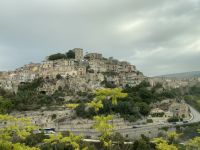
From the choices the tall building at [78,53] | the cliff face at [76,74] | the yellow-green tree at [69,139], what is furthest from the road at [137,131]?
the tall building at [78,53]

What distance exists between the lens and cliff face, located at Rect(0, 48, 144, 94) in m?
76.4

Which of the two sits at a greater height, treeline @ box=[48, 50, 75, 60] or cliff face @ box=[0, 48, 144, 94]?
treeline @ box=[48, 50, 75, 60]

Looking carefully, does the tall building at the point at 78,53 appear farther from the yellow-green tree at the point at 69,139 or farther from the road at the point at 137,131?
the yellow-green tree at the point at 69,139

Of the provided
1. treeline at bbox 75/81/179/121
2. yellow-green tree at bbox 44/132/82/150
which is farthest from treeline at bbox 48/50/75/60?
yellow-green tree at bbox 44/132/82/150

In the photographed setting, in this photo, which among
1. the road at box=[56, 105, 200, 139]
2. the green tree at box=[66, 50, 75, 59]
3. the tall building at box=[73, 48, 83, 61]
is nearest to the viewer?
the road at box=[56, 105, 200, 139]

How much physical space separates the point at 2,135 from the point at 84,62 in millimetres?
76189

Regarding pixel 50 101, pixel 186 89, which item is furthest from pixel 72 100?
pixel 186 89

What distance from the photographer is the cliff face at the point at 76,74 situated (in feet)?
251

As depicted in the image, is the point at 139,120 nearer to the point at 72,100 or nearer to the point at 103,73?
the point at 72,100

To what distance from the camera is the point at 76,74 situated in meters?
80.9

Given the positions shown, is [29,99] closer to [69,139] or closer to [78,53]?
[78,53]

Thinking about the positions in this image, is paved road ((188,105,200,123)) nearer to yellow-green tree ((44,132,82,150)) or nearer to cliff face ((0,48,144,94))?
cliff face ((0,48,144,94))

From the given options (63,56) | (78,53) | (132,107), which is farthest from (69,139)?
(63,56)

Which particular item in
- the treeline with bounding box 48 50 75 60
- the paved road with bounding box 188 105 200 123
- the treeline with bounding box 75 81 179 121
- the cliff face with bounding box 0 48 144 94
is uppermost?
the treeline with bounding box 48 50 75 60
